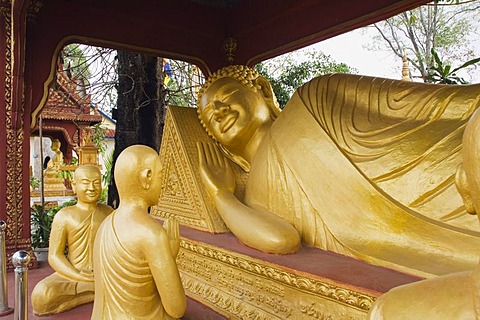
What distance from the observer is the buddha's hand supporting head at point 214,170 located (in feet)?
7.56

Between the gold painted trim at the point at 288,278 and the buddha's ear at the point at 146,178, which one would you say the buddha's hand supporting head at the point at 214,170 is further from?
the buddha's ear at the point at 146,178

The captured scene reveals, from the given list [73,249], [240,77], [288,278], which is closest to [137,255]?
[288,278]

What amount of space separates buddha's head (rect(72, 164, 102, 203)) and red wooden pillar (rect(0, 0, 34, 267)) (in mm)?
1273

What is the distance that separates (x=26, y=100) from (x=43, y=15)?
635mm

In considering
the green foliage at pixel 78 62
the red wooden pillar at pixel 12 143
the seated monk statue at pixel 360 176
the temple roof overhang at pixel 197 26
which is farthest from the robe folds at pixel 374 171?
the green foliage at pixel 78 62

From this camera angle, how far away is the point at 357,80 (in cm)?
206

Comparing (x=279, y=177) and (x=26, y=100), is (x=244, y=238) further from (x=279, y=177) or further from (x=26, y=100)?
(x=26, y=100)

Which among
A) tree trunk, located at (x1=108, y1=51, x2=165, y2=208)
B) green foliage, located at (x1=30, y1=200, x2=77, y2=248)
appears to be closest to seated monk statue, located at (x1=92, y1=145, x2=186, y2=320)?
green foliage, located at (x1=30, y1=200, x2=77, y2=248)

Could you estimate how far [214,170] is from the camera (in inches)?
95.6

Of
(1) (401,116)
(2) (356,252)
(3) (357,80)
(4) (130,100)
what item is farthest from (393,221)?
(4) (130,100)

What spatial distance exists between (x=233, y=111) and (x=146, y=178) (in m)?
1.27

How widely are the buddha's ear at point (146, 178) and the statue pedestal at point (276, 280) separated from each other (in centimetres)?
67

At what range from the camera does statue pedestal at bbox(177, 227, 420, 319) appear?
1.36 metres

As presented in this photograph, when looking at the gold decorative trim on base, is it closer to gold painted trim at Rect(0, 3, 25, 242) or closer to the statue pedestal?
the statue pedestal
